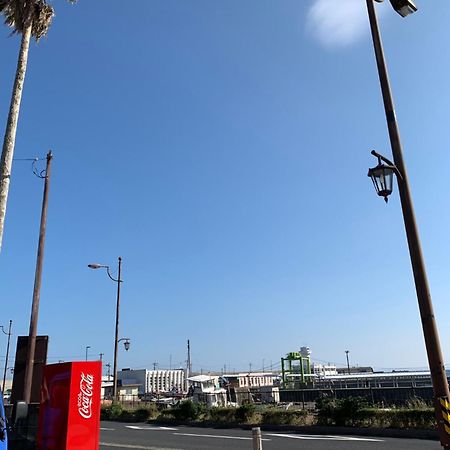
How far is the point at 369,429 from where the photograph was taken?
1794 cm

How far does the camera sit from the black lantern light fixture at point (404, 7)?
296 inches

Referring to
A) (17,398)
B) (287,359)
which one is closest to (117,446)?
(17,398)

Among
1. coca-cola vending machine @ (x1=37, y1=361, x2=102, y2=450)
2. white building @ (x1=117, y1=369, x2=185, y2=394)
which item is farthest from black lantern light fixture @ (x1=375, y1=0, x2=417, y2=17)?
white building @ (x1=117, y1=369, x2=185, y2=394)

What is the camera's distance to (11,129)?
13.9 m

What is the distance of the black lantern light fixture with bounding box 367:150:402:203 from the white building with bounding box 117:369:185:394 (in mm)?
103695

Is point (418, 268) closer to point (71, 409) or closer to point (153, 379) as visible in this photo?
point (71, 409)

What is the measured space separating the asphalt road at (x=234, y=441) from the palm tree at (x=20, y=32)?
8596 millimetres

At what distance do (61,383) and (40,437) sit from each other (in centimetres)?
111

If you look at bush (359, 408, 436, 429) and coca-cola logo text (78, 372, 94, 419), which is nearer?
coca-cola logo text (78, 372, 94, 419)

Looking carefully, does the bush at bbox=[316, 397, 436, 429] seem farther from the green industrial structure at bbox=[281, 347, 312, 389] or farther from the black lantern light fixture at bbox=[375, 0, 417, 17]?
the green industrial structure at bbox=[281, 347, 312, 389]

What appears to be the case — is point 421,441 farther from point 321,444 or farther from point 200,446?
point 200,446

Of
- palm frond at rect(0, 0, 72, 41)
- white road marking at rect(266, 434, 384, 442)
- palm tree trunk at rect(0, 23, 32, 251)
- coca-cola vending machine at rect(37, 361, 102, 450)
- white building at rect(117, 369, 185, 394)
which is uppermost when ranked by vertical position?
palm frond at rect(0, 0, 72, 41)

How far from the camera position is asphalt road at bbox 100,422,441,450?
47.9ft

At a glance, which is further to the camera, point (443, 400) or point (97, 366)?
point (97, 366)
